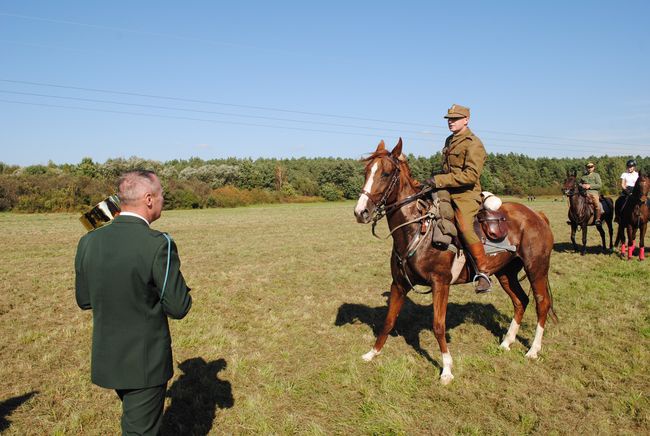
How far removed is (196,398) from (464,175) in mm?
4567

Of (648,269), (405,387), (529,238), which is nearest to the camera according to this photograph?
(405,387)

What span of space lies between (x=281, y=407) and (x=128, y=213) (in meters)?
3.28

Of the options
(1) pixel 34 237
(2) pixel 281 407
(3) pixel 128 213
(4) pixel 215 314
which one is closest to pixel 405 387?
(2) pixel 281 407

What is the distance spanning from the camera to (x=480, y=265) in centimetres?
586

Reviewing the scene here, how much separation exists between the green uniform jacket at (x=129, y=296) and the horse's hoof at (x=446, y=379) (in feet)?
12.7

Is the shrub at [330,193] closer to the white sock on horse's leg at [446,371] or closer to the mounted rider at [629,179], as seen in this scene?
the mounted rider at [629,179]

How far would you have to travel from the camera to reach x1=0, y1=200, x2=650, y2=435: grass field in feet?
15.3

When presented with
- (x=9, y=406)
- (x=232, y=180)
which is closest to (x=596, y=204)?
(x=9, y=406)

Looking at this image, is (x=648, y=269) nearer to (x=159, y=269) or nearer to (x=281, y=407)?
(x=281, y=407)

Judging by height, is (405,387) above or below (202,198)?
above

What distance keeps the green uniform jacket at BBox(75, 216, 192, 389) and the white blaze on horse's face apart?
8.60 feet

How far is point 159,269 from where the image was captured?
2.79 metres

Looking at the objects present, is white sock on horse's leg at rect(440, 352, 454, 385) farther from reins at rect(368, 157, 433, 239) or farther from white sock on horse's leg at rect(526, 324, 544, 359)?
reins at rect(368, 157, 433, 239)

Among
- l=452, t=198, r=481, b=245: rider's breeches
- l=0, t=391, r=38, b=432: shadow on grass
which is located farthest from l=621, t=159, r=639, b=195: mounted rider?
l=0, t=391, r=38, b=432: shadow on grass
